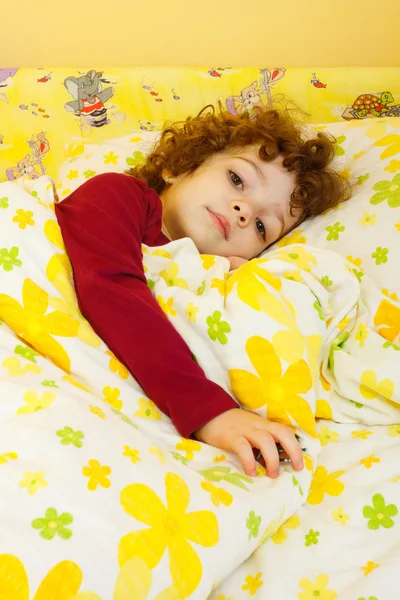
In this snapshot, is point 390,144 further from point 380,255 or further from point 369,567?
point 369,567

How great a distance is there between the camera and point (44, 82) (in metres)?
1.59

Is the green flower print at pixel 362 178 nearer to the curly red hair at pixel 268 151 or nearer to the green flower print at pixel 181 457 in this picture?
the curly red hair at pixel 268 151

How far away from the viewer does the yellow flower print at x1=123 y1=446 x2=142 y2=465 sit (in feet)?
2.26

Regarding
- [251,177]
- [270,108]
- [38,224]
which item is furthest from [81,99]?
[38,224]

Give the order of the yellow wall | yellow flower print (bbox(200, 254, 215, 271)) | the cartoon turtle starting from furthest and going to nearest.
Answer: the yellow wall < the cartoon turtle < yellow flower print (bbox(200, 254, 215, 271))

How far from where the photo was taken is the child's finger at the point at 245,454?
30.5 inches

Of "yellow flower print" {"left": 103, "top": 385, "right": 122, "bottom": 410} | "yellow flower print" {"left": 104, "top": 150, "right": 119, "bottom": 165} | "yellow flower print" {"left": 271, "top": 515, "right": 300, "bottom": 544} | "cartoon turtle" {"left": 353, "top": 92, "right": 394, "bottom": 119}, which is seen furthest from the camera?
"cartoon turtle" {"left": 353, "top": 92, "right": 394, "bottom": 119}

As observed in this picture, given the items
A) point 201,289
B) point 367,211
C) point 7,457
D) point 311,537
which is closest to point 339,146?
point 367,211

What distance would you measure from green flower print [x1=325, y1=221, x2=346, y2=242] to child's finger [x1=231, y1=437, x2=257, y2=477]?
1.87ft

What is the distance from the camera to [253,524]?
0.69 meters

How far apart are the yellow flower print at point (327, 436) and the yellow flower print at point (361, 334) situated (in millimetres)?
151

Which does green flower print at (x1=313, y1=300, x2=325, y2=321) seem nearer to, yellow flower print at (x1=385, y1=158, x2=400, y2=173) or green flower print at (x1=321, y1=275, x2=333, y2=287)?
green flower print at (x1=321, y1=275, x2=333, y2=287)

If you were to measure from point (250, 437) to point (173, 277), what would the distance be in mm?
359

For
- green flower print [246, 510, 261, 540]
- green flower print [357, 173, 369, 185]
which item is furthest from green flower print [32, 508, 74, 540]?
green flower print [357, 173, 369, 185]
